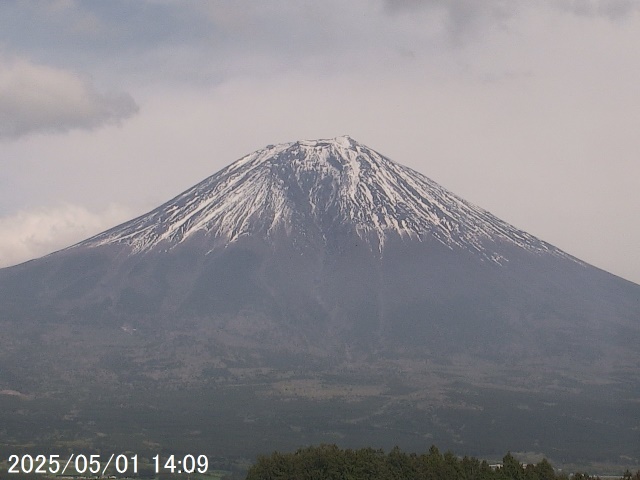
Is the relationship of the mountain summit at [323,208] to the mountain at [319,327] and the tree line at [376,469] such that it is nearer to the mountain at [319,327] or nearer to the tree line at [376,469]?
the mountain at [319,327]

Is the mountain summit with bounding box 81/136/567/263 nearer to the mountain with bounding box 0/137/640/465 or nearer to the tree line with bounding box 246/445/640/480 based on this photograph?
the mountain with bounding box 0/137/640/465

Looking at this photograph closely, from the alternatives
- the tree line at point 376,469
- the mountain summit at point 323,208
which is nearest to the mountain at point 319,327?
the mountain summit at point 323,208

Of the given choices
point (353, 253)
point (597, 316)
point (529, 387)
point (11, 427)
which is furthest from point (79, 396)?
point (597, 316)

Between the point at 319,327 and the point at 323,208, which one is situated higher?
the point at 323,208

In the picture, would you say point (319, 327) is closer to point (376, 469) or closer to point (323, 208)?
point (323, 208)

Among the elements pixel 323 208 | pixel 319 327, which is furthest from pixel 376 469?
pixel 323 208

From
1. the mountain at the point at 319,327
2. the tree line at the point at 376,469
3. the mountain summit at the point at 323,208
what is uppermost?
the mountain summit at the point at 323,208

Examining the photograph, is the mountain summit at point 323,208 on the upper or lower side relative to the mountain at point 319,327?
upper
